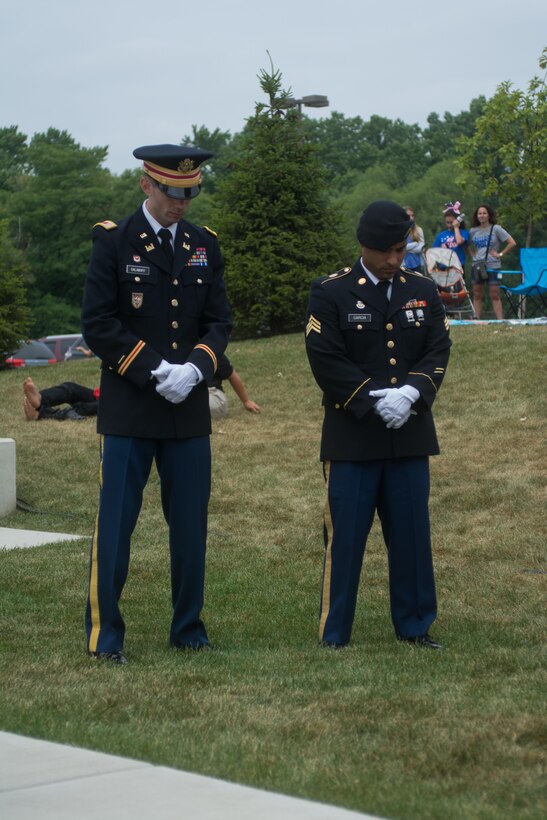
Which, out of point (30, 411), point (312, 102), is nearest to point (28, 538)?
point (30, 411)

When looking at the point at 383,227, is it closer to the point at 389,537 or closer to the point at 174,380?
the point at 174,380

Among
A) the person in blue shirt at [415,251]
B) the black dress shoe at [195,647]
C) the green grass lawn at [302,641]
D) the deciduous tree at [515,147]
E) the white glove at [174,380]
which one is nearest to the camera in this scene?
the green grass lawn at [302,641]

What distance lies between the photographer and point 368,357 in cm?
609

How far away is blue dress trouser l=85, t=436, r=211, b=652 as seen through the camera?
5863 millimetres

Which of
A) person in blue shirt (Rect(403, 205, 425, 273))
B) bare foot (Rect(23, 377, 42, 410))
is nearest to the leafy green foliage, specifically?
person in blue shirt (Rect(403, 205, 425, 273))

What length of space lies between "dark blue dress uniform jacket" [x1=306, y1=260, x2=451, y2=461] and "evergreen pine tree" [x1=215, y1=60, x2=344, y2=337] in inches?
520

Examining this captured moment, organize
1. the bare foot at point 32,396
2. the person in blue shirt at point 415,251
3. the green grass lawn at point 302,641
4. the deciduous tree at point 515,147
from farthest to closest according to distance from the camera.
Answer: the deciduous tree at point 515,147, the person in blue shirt at point 415,251, the bare foot at point 32,396, the green grass lawn at point 302,641

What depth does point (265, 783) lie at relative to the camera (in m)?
3.89

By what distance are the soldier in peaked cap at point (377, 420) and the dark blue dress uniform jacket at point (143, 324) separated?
22.7 inches

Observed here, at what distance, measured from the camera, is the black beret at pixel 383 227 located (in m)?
5.93

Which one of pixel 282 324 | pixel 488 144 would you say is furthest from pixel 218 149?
pixel 282 324

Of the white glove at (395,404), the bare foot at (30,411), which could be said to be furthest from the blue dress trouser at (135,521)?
the bare foot at (30,411)

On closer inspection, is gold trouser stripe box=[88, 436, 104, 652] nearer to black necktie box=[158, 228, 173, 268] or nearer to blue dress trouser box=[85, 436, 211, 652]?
blue dress trouser box=[85, 436, 211, 652]

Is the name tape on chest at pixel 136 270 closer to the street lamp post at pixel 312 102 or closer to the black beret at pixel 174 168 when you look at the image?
the black beret at pixel 174 168
